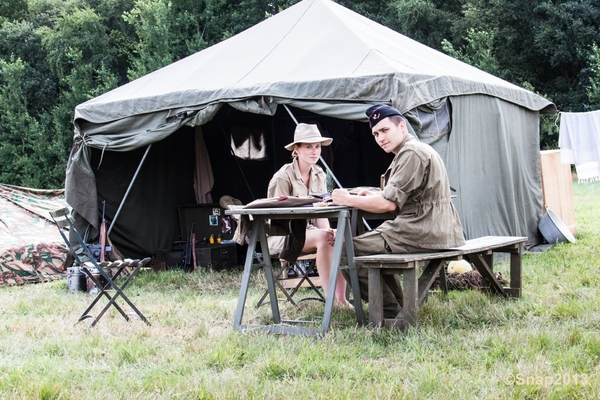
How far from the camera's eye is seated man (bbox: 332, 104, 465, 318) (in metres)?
3.72

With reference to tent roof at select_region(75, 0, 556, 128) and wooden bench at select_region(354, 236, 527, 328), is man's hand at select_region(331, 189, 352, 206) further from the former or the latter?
tent roof at select_region(75, 0, 556, 128)

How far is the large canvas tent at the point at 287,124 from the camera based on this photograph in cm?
600

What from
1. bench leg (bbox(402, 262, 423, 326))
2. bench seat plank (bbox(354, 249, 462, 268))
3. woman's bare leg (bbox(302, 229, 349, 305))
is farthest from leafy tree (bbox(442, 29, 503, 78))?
bench leg (bbox(402, 262, 423, 326))

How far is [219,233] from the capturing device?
796cm

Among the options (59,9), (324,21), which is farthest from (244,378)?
(59,9)

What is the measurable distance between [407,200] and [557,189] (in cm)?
519

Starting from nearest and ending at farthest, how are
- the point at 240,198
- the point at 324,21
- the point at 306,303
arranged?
the point at 306,303
the point at 324,21
the point at 240,198

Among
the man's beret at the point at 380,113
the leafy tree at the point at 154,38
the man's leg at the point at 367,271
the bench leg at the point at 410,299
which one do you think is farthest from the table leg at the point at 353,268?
the leafy tree at the point at 154,38

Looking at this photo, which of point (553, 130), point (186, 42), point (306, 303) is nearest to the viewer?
point (306, 303)

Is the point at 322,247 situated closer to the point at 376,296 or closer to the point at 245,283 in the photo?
the point at 245,283

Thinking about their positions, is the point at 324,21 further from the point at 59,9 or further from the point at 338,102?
the point at 59,9

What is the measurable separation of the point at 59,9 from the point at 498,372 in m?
27.2

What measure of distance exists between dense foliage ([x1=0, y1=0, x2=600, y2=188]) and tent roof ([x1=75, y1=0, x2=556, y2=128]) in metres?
12.8

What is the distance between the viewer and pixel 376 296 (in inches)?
146
